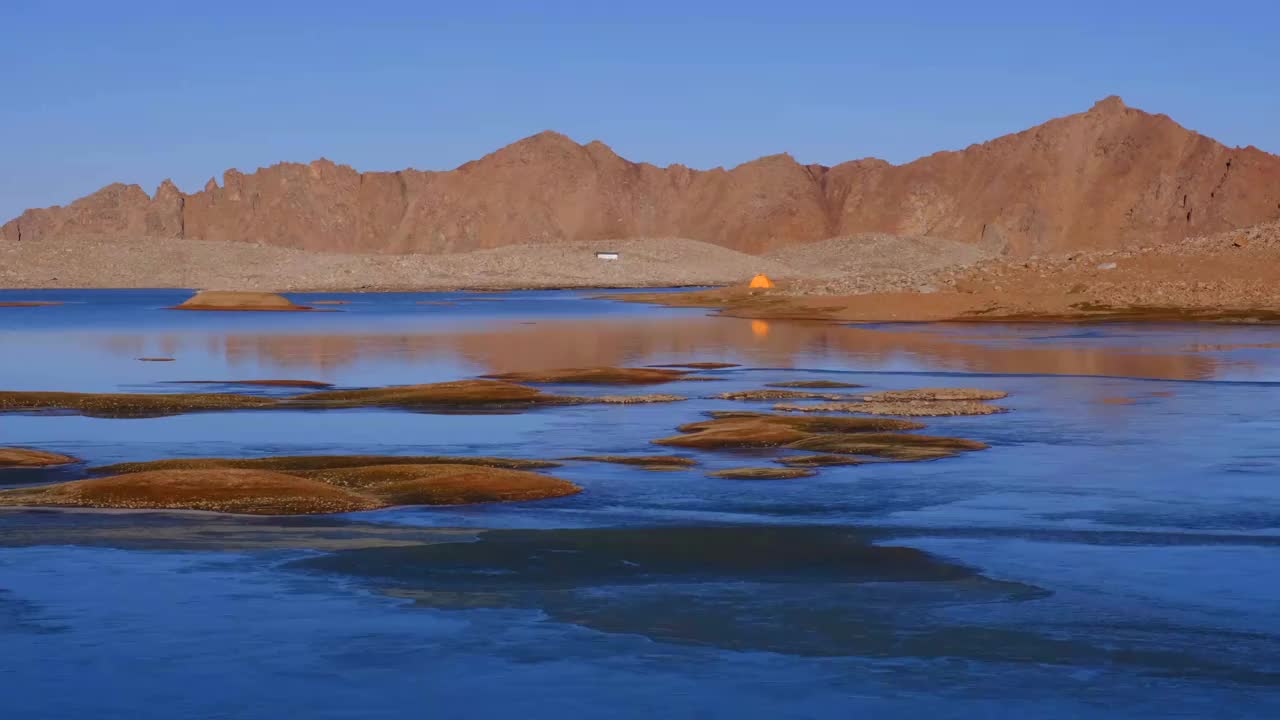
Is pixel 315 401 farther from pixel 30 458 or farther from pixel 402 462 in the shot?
pixel 402 462

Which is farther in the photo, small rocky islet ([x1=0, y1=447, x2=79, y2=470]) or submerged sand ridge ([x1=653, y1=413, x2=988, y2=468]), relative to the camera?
submerged sand ridge ([x1=653, y1=413, x2=988, y2=468])

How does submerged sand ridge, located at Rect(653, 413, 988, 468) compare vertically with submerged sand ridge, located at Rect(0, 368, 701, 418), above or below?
below

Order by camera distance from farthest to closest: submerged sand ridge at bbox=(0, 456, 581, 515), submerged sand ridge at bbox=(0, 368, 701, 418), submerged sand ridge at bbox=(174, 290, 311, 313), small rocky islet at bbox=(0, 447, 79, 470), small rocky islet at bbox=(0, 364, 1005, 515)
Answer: submerged sand ridge at bbox=(174, 290, 311, 313) → submerged sand ridge at bbox=(0, 368, 701, 418) → small rocky islet at bbox=(0, 447, 79, 470) → small rocky islet at bbox=(0, 364, 1005, 515) → submerged sand ridge at bbox=(0, 456, 581, 515)

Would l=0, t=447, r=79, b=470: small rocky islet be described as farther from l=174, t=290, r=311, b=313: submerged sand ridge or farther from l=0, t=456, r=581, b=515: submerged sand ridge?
l=174, t=290, r=311, b=313: submerged sand ridge

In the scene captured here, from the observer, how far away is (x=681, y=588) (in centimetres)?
1195

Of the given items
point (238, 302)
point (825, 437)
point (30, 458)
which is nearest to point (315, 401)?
point (30, 458)

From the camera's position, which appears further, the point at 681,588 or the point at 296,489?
the point at 296,489

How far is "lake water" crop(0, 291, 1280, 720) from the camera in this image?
924 centimetres

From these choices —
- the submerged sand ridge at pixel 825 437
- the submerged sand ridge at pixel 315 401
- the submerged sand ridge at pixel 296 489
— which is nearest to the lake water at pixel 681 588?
the submerged sand ridge at pixel 296 489

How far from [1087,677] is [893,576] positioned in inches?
118

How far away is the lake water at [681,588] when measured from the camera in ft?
30.3

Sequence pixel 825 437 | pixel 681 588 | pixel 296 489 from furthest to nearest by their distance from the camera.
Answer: pixel 825 437
pixel 296 489
pixel 681 588

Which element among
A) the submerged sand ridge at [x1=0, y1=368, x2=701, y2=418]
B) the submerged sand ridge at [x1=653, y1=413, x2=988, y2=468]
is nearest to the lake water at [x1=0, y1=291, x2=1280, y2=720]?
the submerged sand ridge at [x1=653, y1=413, x2=988, y2=468]

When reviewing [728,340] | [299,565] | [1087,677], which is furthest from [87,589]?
[728,340]
